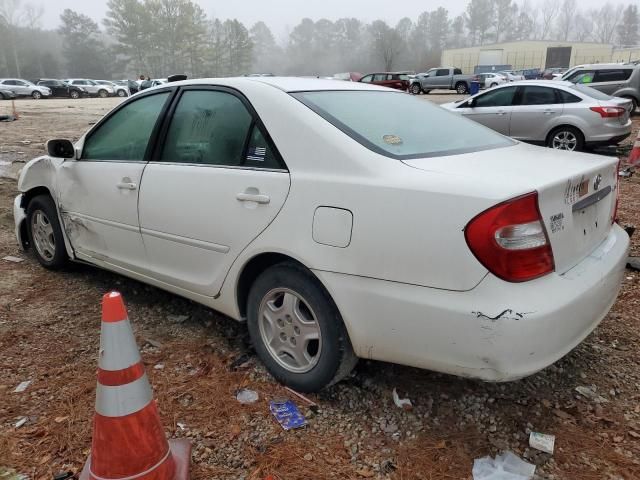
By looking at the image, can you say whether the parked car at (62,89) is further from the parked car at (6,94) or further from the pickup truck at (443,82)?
the pickup truck at (443,82)

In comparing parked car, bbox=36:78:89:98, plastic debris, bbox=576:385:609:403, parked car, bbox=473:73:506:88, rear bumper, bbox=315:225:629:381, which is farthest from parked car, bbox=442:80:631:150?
parked car, bbox=36:78:89:98

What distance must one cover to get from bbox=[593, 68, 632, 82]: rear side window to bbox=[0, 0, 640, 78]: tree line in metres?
86.0

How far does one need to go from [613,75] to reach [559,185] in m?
17.6

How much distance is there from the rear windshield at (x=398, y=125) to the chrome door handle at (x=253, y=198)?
48 centimetres

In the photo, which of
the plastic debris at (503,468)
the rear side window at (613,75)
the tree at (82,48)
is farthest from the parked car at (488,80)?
the tree at (82,48)

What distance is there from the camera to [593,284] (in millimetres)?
2166

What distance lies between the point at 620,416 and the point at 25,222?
459cm

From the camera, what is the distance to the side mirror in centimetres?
378

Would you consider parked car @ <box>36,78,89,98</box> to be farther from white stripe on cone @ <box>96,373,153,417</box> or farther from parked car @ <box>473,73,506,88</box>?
white stripe on cone @ <box>96,373,153,417</box>

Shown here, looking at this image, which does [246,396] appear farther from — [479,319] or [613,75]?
[613,75]

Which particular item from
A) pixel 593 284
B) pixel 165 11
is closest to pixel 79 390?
pixel 593 284

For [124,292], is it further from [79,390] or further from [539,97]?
[539,97]

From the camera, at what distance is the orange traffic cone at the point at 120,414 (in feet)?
6.30

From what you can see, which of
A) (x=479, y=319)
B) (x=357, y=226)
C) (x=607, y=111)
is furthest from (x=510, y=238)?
(x=607, y=111)
